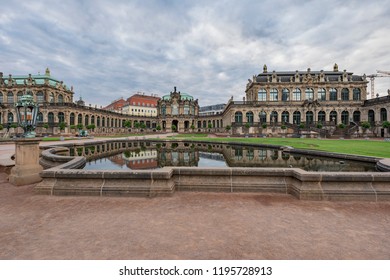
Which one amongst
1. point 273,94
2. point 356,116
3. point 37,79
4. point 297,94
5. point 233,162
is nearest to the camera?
point 233,162

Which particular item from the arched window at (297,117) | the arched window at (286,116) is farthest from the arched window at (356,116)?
the arched window at (286,116)

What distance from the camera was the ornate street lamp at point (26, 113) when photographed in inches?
324

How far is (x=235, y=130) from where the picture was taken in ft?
208

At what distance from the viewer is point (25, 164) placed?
311 inches

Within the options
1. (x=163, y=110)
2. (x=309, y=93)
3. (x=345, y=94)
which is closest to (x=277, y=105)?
(x=309, y=93)

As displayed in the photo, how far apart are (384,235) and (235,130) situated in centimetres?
6027

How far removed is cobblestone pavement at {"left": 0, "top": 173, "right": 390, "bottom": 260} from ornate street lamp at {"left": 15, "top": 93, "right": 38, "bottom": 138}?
3.09 m

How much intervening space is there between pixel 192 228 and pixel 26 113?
8.58 meters

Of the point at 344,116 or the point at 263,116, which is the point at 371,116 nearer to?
the point at 344,116

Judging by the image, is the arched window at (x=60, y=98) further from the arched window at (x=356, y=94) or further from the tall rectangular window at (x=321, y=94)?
the arched window at (x=356, y=94)

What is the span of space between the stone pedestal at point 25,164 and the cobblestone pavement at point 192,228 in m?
1.48

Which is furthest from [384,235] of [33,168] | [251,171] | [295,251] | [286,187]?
[33,168]

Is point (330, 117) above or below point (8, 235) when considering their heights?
above
